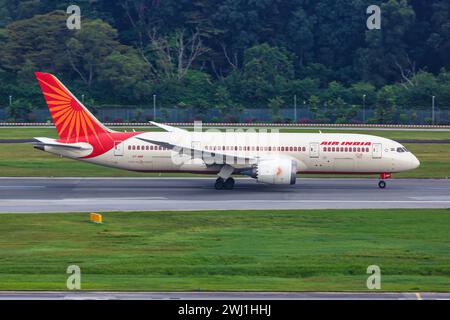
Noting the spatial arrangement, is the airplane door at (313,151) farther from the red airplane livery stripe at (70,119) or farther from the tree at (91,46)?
the tree at (91,46)

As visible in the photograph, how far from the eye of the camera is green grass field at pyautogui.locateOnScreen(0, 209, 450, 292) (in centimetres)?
2995

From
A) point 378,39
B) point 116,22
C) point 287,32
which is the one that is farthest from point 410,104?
point 116,22

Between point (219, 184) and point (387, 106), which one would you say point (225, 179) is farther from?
point (387, 106)

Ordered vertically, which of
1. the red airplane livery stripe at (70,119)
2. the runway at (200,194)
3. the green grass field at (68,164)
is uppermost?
the red airplane livery stripe at (70,119)

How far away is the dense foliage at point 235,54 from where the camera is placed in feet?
443

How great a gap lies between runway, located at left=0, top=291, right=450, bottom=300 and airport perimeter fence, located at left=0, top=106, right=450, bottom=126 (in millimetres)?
97791

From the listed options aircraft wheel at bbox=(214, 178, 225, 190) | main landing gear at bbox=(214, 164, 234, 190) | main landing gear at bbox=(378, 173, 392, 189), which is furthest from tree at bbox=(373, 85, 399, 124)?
aircraft wheel at bbox=(214, 178, 225, 190)

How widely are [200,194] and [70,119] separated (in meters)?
10.3

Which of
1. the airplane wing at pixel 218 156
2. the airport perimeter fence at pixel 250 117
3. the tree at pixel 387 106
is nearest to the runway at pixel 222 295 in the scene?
the airplane wing at pixel 218 156

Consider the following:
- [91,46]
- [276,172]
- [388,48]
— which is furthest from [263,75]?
[276,172]

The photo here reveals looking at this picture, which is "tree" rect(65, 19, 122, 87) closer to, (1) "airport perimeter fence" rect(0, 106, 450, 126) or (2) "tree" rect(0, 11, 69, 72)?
(2) "tree" rect(0, 11, 69, 72)

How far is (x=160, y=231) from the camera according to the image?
41281 millimetres

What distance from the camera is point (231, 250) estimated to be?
36.3m

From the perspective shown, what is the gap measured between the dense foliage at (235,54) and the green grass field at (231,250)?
8353cm
